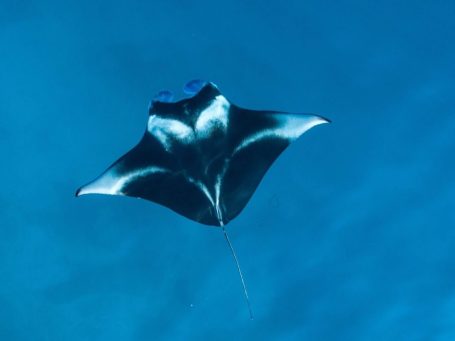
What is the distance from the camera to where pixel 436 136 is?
10.8 m

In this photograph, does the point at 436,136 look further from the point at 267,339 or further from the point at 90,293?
the point at 90,293

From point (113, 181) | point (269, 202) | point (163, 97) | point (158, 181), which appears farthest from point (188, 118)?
point (269, 202)

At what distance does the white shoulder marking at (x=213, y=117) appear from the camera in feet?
16.0

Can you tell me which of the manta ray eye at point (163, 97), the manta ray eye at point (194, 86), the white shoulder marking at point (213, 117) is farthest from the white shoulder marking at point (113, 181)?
the manta ray eye at point (194, 86)

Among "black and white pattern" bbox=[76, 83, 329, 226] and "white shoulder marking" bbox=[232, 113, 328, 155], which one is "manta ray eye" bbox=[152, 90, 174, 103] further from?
"white shoulder marking" bbox=[232, 113, 328, 155]

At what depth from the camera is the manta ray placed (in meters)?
4.84

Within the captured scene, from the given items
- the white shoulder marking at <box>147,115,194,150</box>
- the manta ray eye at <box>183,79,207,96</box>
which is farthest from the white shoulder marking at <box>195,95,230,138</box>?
the manta ray eye at <box>183,79,207,96</box>

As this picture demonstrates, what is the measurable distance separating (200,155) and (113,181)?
113 cm

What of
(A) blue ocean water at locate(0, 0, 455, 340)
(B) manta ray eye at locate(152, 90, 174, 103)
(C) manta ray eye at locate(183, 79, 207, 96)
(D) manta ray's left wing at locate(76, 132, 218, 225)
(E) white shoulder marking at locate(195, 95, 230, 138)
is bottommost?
(D) manta ray's left wing at locate(76, 132, 218, 225)

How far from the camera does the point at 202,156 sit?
500 cm

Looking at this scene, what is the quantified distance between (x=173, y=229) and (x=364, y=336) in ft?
33.7

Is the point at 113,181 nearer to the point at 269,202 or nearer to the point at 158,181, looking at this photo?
the point at 158,181

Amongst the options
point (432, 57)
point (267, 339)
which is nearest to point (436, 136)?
point (432, 57)

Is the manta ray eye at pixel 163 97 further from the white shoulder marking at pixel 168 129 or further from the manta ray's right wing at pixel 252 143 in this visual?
the manta ray's right wing at pixel 252 143
